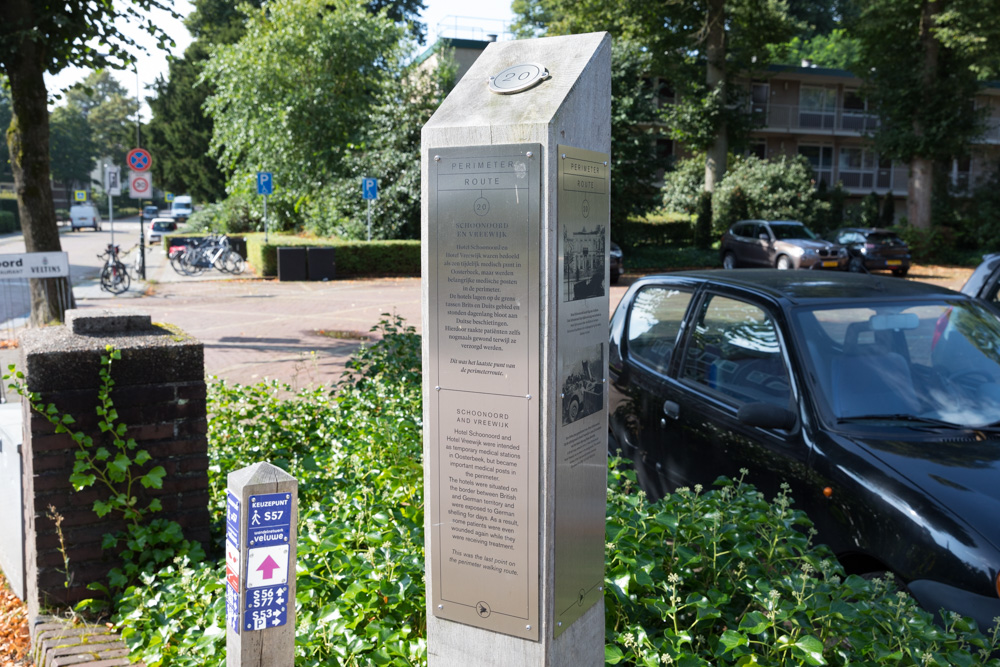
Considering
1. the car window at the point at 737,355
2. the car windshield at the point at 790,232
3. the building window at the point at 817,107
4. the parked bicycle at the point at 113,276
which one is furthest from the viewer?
the building window at the point at 817,107

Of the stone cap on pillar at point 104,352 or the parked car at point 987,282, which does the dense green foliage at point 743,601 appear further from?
the parked car at point 987,282

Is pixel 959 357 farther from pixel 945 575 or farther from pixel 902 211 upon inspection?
pixel 902 211

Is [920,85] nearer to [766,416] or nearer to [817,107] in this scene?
[817,107]

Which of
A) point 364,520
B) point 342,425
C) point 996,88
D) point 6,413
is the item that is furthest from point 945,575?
point 996,88

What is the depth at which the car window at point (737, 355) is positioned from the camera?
4117 millimetres

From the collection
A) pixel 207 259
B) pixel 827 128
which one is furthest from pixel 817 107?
pixel 207 259

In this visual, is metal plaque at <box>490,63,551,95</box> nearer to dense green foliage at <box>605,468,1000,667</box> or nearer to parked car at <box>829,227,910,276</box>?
dense green foliage at <box>605,468,1000,667</box>

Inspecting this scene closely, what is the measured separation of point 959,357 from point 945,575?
1512 mm

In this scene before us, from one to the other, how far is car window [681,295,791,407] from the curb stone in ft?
9.52

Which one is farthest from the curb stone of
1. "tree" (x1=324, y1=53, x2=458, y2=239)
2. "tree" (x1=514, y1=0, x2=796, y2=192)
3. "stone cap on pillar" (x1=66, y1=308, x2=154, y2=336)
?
"tree" (x1=514, y1=0, x2=796, y2=192)

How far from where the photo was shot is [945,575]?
9.58 feet

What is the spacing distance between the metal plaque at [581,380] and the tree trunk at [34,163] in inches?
425

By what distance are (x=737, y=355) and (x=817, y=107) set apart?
4654 centimetres

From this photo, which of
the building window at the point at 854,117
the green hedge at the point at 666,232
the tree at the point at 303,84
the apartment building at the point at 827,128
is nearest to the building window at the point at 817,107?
the apartment building at the point at 827,128
